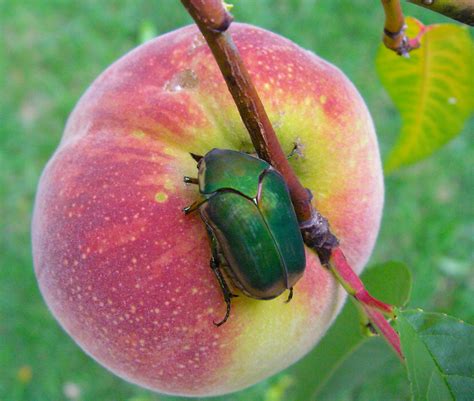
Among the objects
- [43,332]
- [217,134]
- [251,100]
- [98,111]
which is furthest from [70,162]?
[43,332]

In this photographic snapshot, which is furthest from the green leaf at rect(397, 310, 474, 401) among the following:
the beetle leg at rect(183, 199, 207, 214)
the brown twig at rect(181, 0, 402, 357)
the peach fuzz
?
the beetle leg at rect(183, 199, 207, 214)

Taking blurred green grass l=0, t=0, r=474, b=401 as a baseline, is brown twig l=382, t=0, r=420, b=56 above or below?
above

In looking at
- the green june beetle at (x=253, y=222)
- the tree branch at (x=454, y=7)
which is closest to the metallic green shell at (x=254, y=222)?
the green june beetle at (x=253, y=222)

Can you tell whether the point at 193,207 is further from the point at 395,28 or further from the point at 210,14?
the point at 395,28

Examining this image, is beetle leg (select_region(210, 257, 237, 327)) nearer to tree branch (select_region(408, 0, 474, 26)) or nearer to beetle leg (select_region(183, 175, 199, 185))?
beetle leg (select_region(183, 175, 199, 185))

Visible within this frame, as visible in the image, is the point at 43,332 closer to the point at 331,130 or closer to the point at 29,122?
the point at 29,122

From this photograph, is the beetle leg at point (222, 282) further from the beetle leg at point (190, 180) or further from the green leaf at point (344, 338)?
the green leaf at point (344, 338)

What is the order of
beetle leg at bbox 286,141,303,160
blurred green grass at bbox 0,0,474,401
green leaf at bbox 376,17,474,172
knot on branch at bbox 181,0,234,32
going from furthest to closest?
blurred green grass at bbox 0,0,474,401, green leaf at bbox 376,17,474,172, beetle leg at bbox 286,141,303,160, knot on branch at bbox 181,0,234,32
